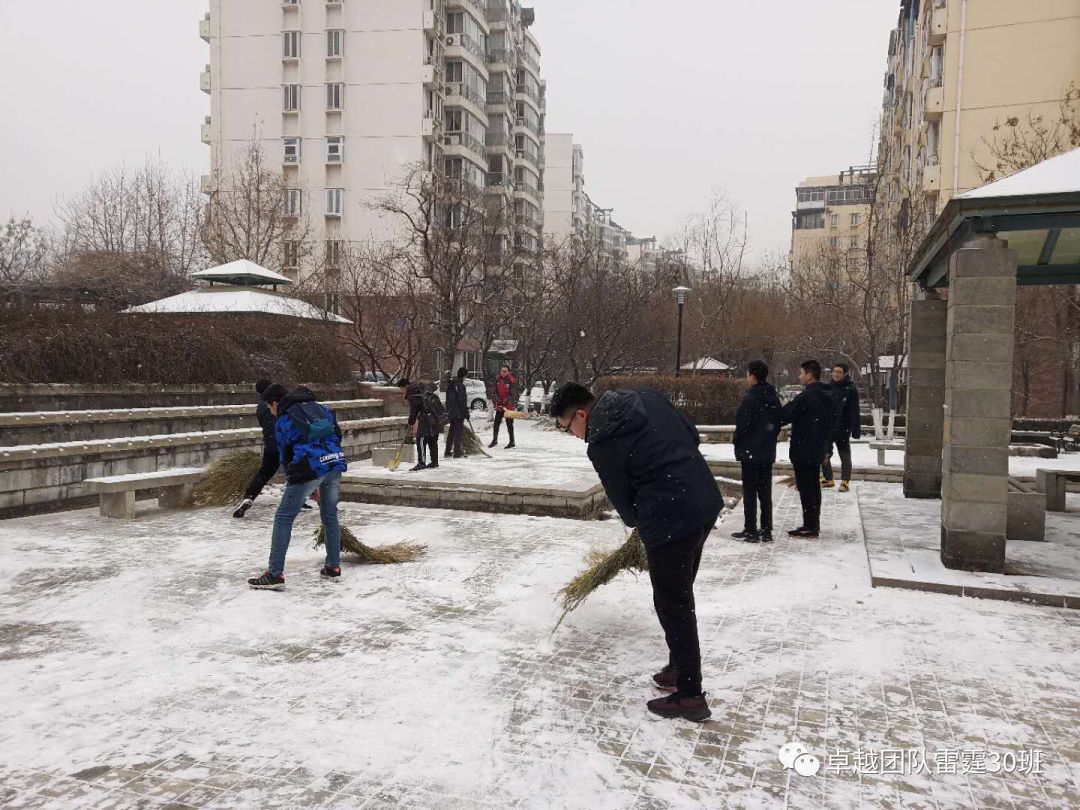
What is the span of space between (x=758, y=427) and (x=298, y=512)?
4.27 m

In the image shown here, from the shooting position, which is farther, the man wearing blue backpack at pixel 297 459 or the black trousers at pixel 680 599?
the man wearing blue backpack at pixel 297 459

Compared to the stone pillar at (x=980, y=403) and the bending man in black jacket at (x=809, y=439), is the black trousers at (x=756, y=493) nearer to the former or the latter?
the bending man in black jacket at (x=809, y=439)

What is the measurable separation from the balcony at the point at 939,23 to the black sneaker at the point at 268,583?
104ft

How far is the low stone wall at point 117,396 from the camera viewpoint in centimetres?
1168

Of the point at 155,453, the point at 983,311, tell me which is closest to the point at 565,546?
the point at 983,311

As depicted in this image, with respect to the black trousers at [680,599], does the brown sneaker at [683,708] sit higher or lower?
lower

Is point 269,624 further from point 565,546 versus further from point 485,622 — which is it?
point 565,546

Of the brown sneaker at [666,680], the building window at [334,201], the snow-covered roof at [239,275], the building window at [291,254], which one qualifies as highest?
the building window at [334,201]

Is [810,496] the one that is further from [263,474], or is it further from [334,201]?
[334,201]

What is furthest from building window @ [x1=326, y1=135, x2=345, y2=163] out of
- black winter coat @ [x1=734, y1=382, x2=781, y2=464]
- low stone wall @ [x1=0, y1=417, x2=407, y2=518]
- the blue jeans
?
the blue jeans

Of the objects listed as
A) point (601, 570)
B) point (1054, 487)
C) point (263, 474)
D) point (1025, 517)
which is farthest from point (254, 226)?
point (1025, 517)

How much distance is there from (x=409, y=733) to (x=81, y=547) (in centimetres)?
526

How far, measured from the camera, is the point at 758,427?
7531 millimetres

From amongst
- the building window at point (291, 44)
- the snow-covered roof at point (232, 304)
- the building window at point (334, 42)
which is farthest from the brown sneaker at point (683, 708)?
the building window at point (291, 44)
